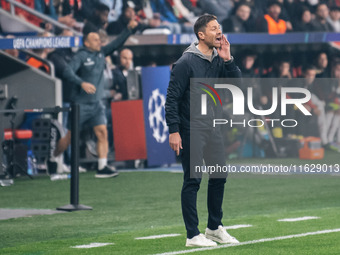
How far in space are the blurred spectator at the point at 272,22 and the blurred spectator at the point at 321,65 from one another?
3.34ft

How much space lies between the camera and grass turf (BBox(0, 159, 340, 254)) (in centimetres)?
833

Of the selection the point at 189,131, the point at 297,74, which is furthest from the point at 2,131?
the point at 297,74

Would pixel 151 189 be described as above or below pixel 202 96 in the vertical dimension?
below

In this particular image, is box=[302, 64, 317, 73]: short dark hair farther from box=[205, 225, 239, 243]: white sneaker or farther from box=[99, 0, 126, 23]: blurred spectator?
box=[205, 225, 239, 243]: white sneaker

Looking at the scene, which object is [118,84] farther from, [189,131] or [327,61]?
[189,131]

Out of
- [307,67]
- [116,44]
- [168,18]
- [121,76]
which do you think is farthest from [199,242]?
[307,67]

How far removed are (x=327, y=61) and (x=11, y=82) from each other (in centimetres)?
870

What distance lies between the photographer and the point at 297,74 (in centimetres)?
2225

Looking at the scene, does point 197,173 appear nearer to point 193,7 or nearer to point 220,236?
point 220,236

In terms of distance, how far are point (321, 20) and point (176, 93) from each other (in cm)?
1543

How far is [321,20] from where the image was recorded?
2292 centimetres

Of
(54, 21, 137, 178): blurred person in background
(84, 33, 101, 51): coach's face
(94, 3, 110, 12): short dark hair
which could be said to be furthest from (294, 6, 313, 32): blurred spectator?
(84, 33, 101, 51): coach's face

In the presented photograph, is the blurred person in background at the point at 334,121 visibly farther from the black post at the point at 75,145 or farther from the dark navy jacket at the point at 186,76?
the dark navy jacket at the point at 186,76

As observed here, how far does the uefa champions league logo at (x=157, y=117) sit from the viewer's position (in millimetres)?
17141
